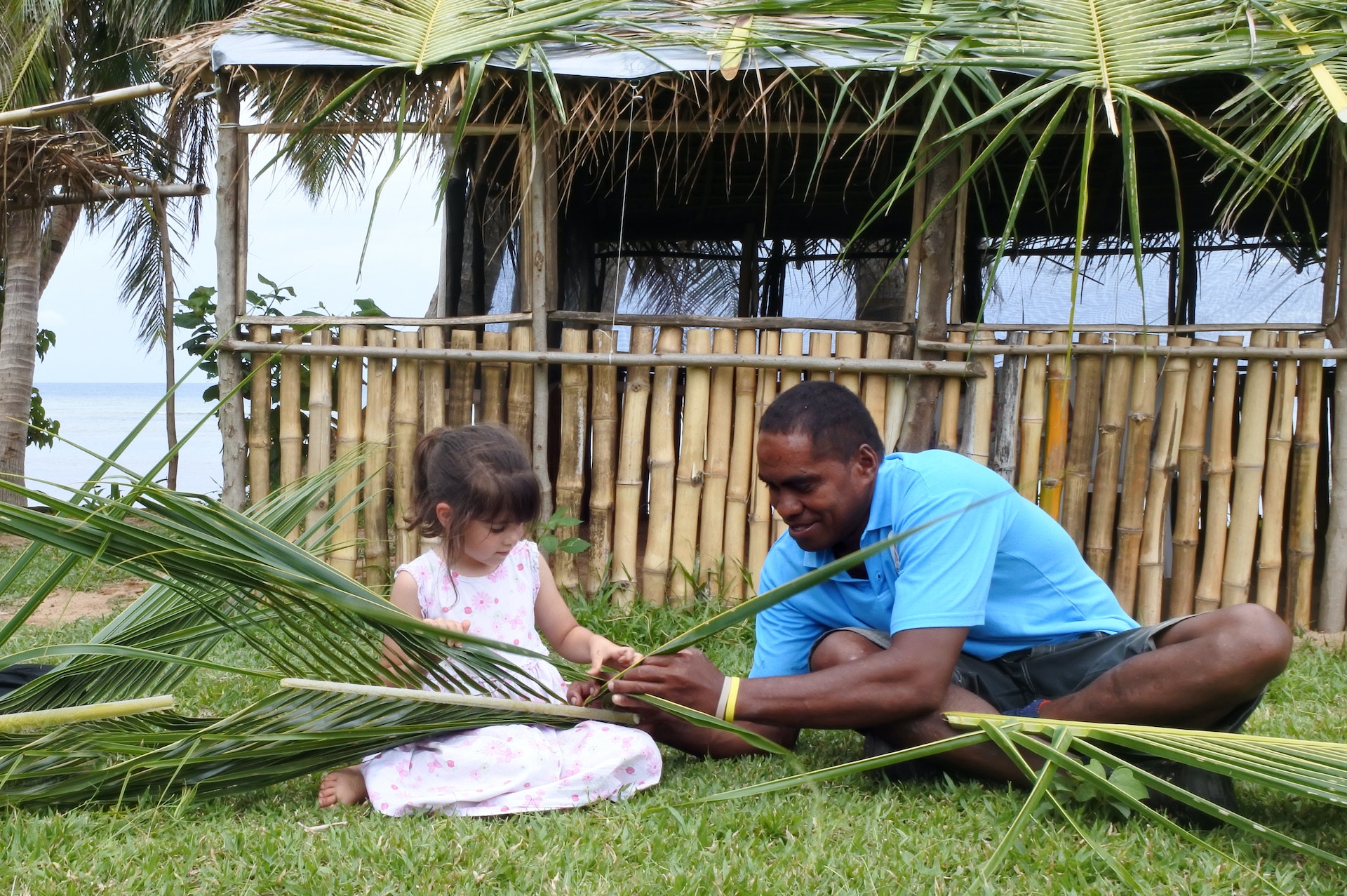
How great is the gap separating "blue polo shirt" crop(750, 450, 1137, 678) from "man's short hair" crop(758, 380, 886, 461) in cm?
11

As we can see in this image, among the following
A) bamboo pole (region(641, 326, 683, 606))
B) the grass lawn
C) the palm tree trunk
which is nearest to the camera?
the grass lawn

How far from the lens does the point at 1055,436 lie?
4379 mm

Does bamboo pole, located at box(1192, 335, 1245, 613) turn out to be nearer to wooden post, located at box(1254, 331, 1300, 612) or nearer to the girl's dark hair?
wooden post, located at box(1254, 331, 1300, 612)

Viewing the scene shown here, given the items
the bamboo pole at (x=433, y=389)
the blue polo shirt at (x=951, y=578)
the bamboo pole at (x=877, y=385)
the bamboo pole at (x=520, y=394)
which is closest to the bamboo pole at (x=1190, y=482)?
the bamboo pole at (x=877, y=385)

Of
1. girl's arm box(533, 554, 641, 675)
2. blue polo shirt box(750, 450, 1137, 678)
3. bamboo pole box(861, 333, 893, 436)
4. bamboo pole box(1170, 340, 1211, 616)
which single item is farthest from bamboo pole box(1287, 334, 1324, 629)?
girl's arm box(533, 554, 641, 675)

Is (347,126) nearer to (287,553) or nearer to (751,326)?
(751,326)

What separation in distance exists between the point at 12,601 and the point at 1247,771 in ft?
18.3

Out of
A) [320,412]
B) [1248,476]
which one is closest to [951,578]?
[1248,476]

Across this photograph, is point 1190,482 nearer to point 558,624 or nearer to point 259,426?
point 558,624

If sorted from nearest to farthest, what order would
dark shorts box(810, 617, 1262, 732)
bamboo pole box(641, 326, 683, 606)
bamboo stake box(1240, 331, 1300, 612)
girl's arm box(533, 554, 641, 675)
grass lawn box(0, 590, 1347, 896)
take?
1. grass lawn box(0, 590, 1347, 896)
2. dark shorts box(810, 617, 1262, 732)
3. girl's arm box(533, 554, 641, 675)
4. bamboo stake box(1240, 331, 1300, 612)
5. bamboo pole box(641, 326, 683, 606)

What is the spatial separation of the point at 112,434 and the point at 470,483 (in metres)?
34.6

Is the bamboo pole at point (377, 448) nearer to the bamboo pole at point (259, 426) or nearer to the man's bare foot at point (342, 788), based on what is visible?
the bamboo pole at point (259, 426)

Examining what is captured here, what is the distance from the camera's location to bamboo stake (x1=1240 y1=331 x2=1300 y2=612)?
4262 millimetres

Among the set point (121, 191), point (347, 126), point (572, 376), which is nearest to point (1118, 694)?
point (572, 376)
